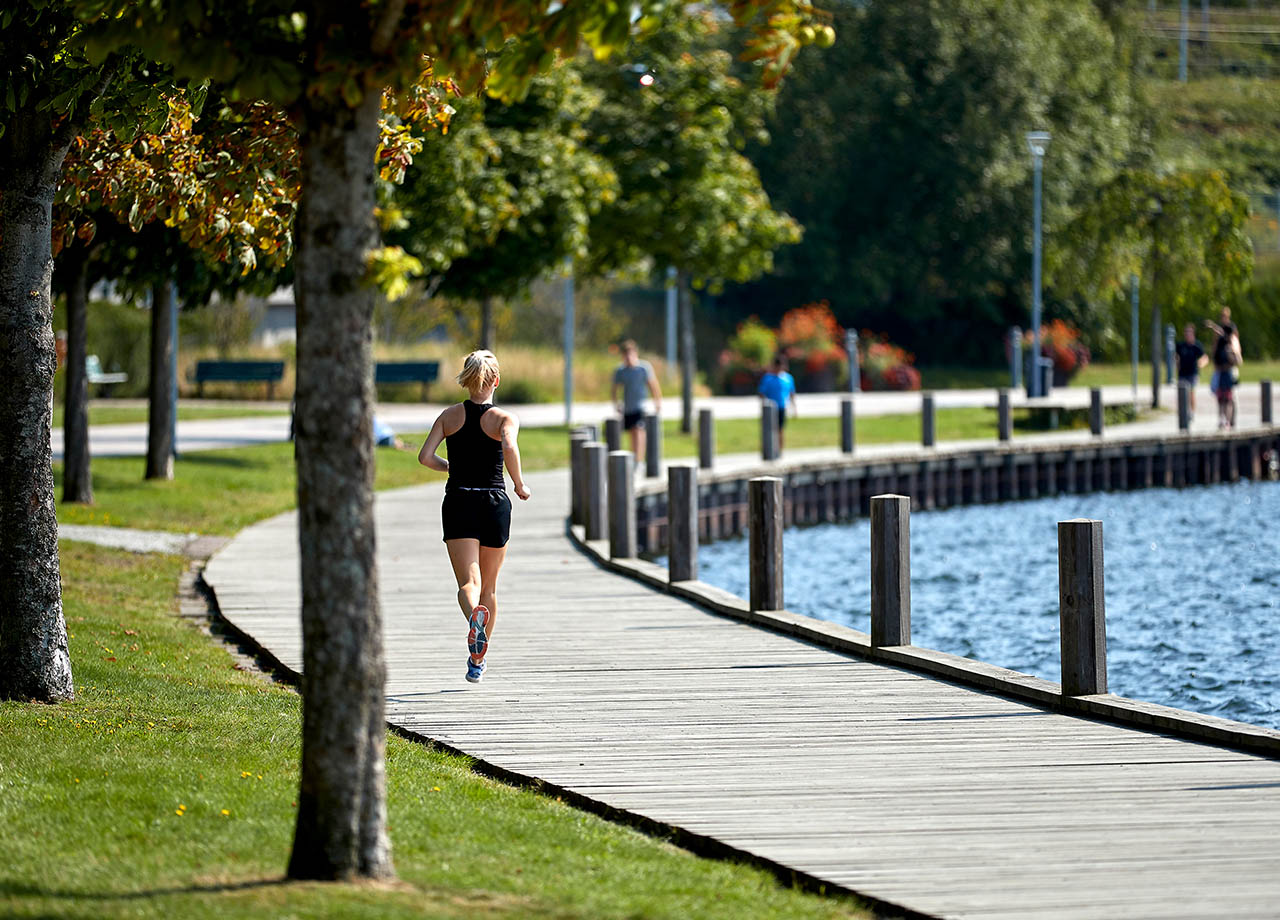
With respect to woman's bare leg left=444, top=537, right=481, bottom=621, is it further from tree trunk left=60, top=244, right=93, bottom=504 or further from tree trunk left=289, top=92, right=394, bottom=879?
tree trunk left=60, top=244, right=93, bottom=504

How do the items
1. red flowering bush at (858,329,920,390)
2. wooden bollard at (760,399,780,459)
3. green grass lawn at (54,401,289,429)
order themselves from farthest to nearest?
red flowering bush at (858,329,920,390), green grass lawn at (54,401,289,429), wooden bollard at (760,399,780,459)

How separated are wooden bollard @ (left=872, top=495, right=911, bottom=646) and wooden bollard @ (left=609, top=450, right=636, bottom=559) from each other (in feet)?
16.8

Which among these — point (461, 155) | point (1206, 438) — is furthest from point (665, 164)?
point (1206, 438)

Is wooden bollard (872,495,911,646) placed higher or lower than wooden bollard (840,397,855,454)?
lower

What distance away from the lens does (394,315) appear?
48.8 meters

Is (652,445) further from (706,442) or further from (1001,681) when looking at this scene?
(1001,681)

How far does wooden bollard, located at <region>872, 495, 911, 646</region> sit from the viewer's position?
433 inches

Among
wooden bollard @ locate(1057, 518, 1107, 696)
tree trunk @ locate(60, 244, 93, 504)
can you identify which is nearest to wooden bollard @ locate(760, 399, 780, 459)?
tree trunk @ locate(60, 244, 93, 504)

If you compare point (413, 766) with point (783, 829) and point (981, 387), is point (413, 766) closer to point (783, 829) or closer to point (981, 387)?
point (783, 829)

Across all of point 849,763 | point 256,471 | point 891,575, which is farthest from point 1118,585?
point 849,763

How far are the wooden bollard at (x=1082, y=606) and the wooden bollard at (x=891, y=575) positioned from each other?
1.71m

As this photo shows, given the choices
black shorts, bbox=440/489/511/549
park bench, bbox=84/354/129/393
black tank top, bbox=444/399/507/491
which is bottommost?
black shorts, bbox=440/489/511/549

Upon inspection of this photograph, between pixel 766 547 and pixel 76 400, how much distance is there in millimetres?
9869

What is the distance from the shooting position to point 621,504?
52.6ft
